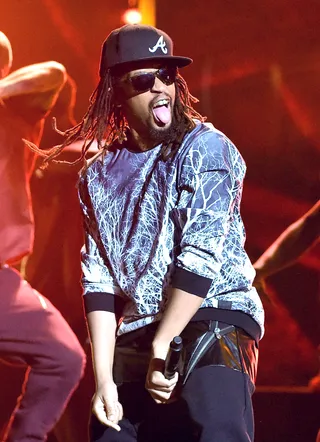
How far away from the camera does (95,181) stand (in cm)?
206

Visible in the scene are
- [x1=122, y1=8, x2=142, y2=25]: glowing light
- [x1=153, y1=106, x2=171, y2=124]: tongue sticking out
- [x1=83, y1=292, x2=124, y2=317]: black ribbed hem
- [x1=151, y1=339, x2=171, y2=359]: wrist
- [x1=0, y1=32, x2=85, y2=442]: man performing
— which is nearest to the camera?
[x1=151, y1=339, x2=171, y2=359]: wrist

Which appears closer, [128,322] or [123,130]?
[128,322]

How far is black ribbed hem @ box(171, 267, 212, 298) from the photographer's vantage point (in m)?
1.71

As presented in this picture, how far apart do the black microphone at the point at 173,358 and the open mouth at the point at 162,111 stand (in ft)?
2.10

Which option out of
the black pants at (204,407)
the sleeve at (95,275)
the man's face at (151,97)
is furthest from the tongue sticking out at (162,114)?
the black pants at (204,407)

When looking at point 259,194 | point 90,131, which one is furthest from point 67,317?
point 90,131

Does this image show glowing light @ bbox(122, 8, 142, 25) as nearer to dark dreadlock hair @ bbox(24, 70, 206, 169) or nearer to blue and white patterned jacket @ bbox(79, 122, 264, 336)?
dark dreadlock hair @ bbox(24, 70, 206, 169)

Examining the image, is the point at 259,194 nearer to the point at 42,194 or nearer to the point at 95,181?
the point at 42,194

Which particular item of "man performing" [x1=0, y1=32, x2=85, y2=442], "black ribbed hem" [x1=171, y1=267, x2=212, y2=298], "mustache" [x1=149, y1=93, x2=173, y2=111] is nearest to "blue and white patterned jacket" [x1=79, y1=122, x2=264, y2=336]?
"black ribbed hem" [x1=171, y1=267, x2=212, y2=298]

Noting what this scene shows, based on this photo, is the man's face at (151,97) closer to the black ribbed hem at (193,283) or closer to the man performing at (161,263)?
the man performing at (161,263)

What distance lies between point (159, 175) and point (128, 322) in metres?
0.41

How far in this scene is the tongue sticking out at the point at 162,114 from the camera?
6.31 feet

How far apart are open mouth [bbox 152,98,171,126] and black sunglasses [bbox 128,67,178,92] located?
0.18 ft

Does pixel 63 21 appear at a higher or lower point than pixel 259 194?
higher
